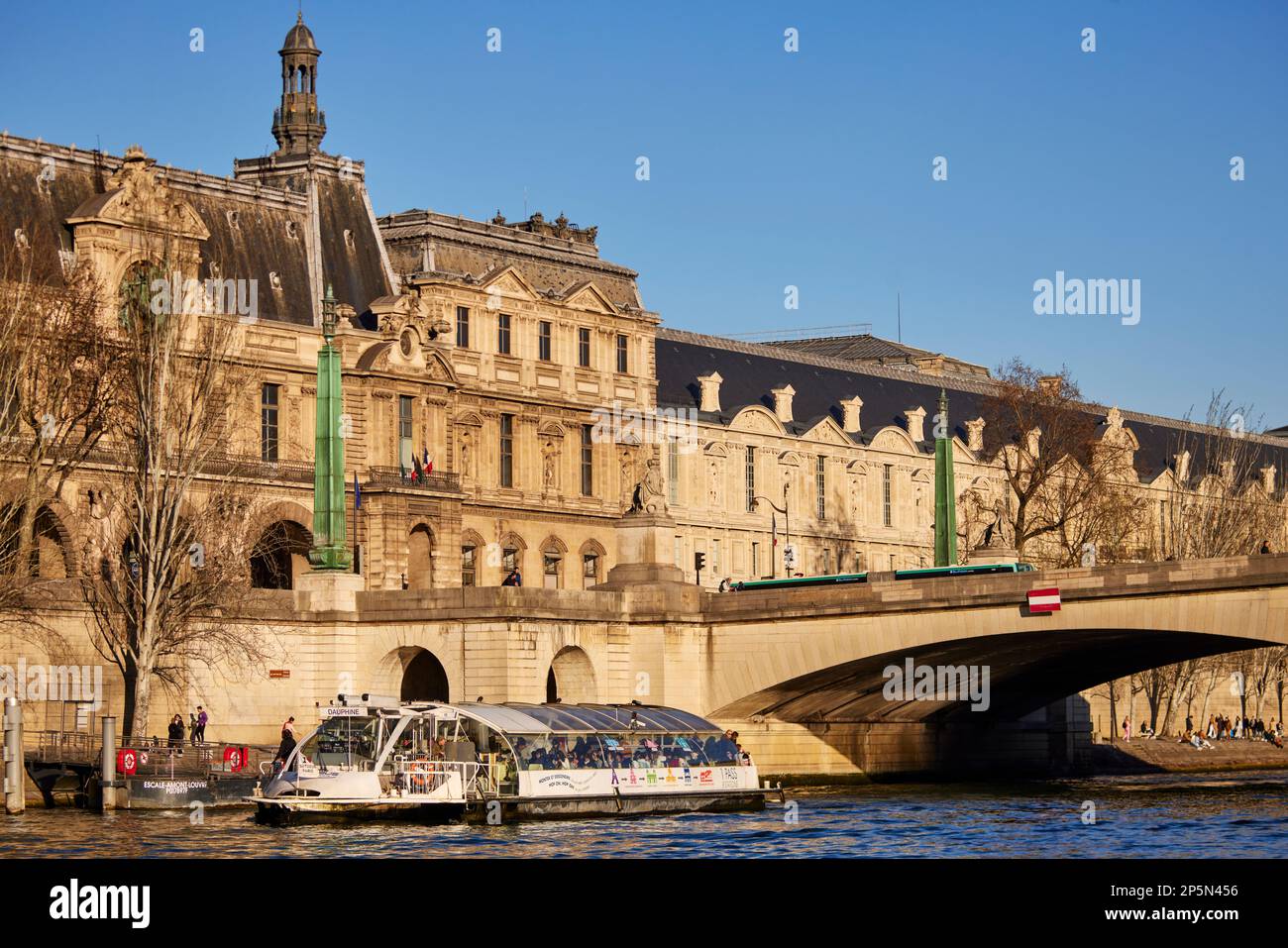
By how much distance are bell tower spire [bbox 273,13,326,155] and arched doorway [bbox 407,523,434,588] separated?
16339 millimetres

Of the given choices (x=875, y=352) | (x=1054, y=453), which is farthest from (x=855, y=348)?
(x=1054, y=453)

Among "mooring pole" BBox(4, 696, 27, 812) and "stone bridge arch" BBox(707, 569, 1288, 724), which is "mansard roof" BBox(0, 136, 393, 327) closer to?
"mooring pole" BBox(4, 696, 27, 812)

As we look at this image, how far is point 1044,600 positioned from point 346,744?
22029 millimetres

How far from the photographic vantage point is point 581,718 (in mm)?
59500

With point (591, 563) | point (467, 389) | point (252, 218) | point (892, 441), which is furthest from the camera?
point (892, 441)

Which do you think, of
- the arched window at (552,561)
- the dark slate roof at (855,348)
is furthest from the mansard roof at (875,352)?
the arched window at (552,561)

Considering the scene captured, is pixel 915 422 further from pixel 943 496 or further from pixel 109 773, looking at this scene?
pixel 109 773

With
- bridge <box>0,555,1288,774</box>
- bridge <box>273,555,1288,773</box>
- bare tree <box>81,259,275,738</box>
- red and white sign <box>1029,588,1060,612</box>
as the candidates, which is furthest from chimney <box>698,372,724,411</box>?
red and white sign <box>1029,588,1060,612</box>

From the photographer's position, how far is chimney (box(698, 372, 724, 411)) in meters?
114

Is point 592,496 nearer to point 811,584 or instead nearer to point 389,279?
point 389,279

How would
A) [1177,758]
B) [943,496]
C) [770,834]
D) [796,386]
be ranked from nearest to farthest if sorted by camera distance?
1. [770,834]
2. [943,496]
3. [1177,758]
4. [796,386]

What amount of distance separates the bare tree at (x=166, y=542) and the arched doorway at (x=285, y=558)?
13.3m

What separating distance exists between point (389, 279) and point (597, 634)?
1047 inches
